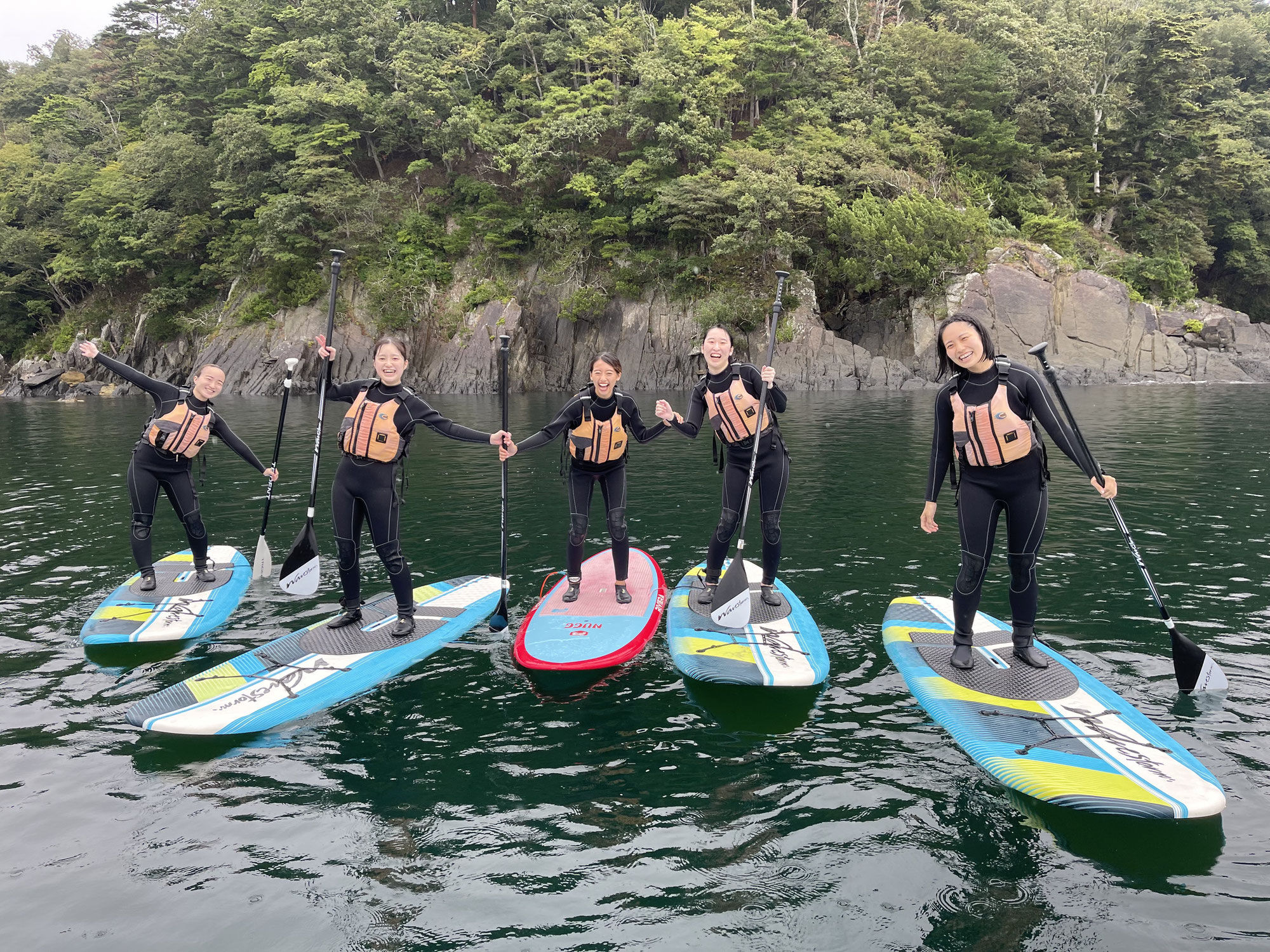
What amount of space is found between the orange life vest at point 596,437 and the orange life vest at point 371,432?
1.85 metres

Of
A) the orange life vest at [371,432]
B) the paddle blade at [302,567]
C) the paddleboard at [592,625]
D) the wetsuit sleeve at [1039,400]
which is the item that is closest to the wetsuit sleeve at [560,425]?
the orange life vest at [371,432]

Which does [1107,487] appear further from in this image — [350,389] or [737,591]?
[350,389]

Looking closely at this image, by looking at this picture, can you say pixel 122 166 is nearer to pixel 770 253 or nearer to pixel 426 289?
pixel 426 289

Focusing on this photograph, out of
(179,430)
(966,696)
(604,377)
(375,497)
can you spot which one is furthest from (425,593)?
(966,696)

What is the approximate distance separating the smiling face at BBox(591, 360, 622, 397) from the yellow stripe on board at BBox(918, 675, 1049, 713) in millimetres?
3952

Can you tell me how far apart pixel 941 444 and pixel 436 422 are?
15.2ft

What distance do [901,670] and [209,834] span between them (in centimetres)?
521

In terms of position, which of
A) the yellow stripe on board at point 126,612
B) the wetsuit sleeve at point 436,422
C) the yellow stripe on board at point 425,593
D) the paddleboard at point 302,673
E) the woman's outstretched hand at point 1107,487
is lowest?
the paddleboard at point 302,673

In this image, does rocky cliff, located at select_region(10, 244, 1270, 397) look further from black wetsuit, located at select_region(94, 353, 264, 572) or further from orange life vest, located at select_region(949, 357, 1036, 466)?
orange life vest, located at select_region(949, 357, 1036, 466)

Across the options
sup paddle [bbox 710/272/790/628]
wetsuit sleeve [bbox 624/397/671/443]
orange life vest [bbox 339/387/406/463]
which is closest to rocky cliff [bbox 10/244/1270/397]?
wetsuit sleeve [bbox 624/397/671/443]

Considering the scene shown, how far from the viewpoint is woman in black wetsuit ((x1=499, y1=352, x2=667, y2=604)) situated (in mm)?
7703

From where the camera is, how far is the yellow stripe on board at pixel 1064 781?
4398 mm

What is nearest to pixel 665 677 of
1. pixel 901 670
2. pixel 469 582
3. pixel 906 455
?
pixel 901 670

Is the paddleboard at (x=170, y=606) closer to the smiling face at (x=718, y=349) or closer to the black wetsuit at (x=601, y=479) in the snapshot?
the black wetsuit at (x=601, y=479)
